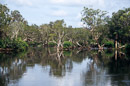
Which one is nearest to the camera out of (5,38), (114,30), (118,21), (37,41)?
(5,38)

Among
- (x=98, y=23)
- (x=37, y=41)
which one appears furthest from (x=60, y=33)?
(x=37, y=41)

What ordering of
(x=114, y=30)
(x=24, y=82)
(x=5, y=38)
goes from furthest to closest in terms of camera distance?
(x=114, y=30) < (x=5, y=38) < (x=24, y=82)

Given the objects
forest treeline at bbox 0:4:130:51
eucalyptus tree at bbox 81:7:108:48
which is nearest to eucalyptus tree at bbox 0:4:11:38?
forest treeline at bbox 0:4:130:51

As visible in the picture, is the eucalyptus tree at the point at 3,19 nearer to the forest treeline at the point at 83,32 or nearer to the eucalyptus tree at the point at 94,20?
the forest treeline at the point at 83,32

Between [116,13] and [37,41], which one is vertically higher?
[116,13]

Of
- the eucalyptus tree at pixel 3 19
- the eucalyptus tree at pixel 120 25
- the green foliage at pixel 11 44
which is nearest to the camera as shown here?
the eucalyptus tree at pixel 3 19

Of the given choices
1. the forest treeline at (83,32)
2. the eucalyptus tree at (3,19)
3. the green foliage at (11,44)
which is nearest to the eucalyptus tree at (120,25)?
the forest treeline at (83,32)

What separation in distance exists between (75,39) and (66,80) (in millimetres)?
56966

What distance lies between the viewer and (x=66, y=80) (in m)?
15.6

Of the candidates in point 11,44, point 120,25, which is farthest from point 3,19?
point 120,25

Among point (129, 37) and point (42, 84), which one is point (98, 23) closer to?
point (129, 37)

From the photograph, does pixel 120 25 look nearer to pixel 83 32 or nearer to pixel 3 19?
pixel 83 32

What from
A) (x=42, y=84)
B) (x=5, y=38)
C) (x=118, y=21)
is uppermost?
(x=118, y=21)

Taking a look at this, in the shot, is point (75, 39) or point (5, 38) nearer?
point (5, 38)
